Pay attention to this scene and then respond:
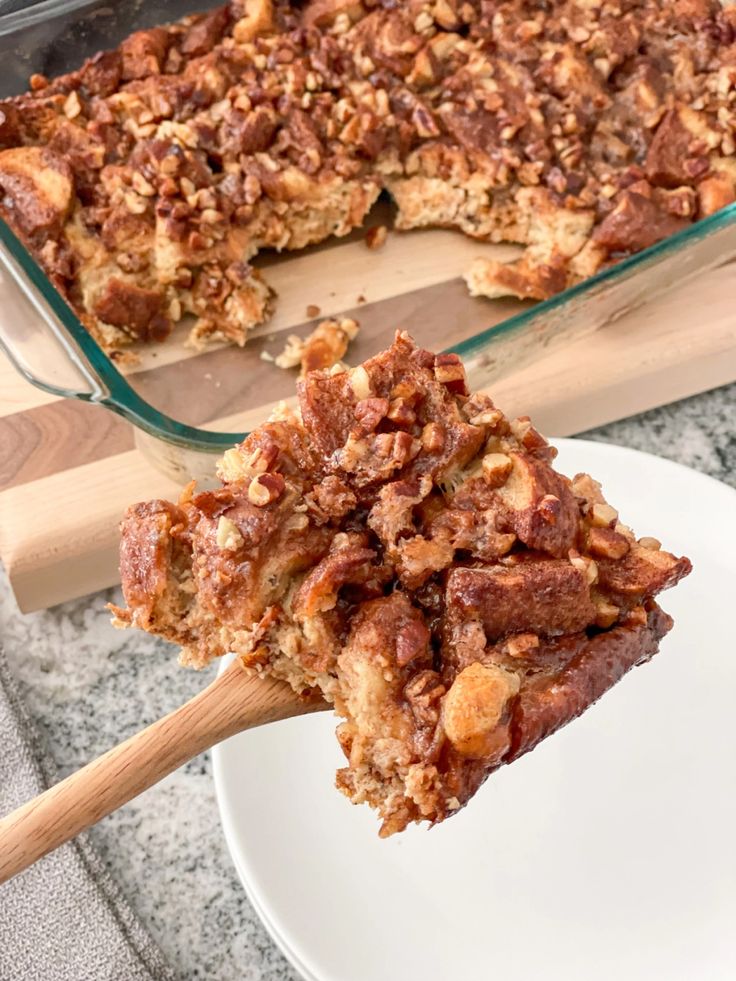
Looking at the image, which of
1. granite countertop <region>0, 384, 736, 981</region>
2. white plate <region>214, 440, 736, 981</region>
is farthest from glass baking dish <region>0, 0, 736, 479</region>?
white plate <region>214, 440, 736, 981</region>

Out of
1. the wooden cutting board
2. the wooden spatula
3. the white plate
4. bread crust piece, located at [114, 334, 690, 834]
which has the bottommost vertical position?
the white plate

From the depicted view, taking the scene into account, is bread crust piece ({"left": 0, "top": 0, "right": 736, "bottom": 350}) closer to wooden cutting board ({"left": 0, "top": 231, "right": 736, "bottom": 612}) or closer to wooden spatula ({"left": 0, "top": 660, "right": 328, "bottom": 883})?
wooden cutting board ({"left": 0, "top": 231, "right": 736, "bottom": 612})

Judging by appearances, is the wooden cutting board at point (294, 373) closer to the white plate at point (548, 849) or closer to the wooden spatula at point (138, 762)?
the white plate at point (548, 849)

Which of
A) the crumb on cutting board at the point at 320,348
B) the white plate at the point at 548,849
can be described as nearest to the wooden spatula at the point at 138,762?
the white plate at the point at 548,849

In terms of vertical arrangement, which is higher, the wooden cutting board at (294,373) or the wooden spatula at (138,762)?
the wooden spatula at (138,762)

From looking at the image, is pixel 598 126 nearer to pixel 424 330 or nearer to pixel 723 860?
pixel 424 330
